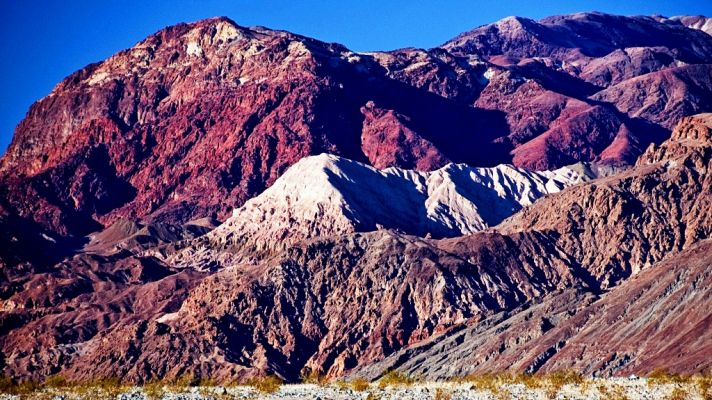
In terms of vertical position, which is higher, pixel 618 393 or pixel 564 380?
pixel 564 380

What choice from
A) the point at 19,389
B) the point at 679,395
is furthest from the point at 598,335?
the point at 679,395

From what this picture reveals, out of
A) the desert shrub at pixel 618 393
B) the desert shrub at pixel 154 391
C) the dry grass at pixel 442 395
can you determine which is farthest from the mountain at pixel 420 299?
the desert shrub at pixel 154 391

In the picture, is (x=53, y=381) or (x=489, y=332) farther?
(x=489, y=332)

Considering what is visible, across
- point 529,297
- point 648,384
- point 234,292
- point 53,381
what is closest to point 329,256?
point 234,292

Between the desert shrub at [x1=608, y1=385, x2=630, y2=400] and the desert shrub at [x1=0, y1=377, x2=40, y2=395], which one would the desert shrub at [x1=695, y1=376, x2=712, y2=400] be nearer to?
the desert shrub at [x1=608, y1=385, x2=630, y2=400]

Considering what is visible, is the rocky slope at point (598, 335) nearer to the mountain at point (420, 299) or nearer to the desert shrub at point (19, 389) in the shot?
the mountain at point (420, 299)

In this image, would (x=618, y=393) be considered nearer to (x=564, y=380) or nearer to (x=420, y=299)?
(x=564, y=380)

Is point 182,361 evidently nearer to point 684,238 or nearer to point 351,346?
point 351,346
